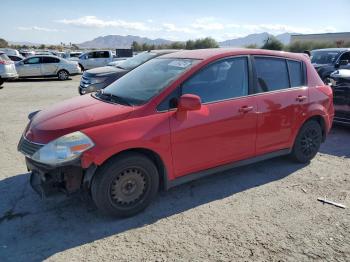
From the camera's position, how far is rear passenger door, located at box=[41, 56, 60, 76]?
67.7 feet

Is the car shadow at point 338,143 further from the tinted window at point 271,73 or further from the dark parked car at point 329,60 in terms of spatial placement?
the dark parked car at point 329,60

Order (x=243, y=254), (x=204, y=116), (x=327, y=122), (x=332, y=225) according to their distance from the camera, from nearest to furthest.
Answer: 1. (x=243, y=254)
2. (x=332, y=225)
3. (x=204, y=116)
4. (x=327, y=122)

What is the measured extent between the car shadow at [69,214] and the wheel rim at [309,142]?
0.59 meters

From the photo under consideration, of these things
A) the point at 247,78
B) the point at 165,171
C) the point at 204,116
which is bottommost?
the point at 165,171

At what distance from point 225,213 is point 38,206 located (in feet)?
7.12

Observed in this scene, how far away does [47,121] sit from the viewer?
3.77 m

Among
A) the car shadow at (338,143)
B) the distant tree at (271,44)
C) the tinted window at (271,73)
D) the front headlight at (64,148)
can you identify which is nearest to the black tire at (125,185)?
the front headlight at (64,148)

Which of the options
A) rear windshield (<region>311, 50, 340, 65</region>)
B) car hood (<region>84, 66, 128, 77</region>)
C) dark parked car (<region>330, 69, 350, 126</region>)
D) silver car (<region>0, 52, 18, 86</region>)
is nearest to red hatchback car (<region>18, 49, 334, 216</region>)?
dark parked car (<region>330, 69, 350, 126</region>)

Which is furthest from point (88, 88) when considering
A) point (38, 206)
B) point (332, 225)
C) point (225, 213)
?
point (332, 225)

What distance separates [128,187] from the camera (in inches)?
Answer: 147

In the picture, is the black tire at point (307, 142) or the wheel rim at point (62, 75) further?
the wheel rim at point (62, 75)

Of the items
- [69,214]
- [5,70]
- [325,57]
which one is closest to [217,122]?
[69,214]

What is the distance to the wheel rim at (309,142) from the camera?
5.32m

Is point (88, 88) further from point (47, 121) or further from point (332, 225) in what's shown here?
point (332, 225)
